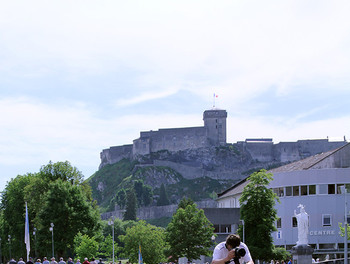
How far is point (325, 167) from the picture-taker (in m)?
62.1

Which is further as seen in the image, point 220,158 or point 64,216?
point 220,158

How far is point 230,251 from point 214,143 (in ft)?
598

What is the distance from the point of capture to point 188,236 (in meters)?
56.0

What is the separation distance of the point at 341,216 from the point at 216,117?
5049 inches

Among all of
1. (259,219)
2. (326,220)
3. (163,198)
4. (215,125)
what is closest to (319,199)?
(326,220)

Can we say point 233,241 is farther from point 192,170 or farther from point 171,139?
point 192,170

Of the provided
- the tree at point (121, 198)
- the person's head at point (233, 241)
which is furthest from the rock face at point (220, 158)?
the person's head at point (233, 241)

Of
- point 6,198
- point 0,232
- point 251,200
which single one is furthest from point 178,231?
point 0,232

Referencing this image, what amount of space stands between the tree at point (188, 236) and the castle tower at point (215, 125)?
129 m

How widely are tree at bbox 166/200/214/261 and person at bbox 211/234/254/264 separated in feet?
160

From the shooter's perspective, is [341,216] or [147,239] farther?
[147,239]

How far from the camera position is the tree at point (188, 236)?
56219mm

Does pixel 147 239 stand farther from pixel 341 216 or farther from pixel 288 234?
pixel 341 216

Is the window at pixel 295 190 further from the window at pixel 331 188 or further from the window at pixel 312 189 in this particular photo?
the window at pixel 331 188
